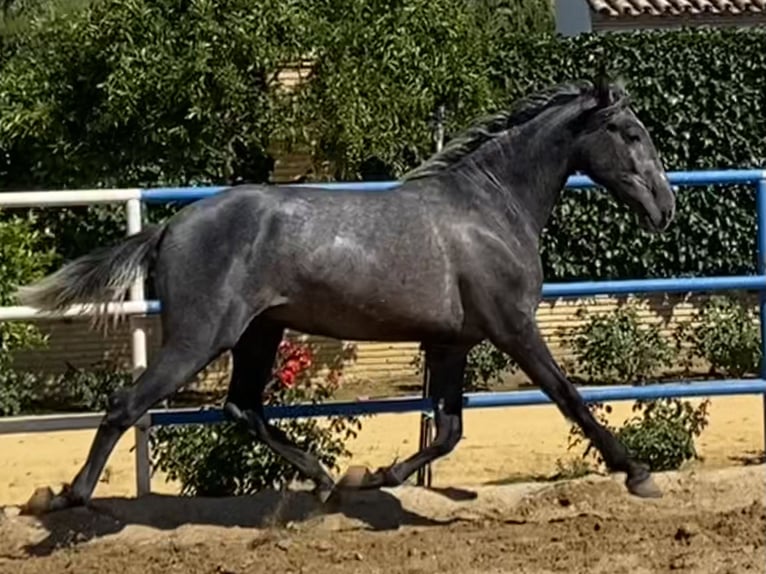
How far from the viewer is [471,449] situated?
9.43m

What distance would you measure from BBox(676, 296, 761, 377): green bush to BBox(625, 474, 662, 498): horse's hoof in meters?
4.47

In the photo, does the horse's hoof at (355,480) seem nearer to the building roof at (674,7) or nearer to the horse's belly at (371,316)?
the horse's belly at (371,316)

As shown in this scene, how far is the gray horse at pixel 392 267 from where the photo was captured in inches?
237

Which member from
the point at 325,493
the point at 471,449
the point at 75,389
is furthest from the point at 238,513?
the point at 75,389

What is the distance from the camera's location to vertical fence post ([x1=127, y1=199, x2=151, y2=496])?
6.64 meters

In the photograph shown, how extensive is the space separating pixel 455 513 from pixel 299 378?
2.09m

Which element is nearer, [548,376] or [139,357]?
[548,376]

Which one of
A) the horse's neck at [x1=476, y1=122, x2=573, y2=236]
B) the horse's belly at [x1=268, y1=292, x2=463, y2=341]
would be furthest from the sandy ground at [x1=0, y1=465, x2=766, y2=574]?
the horse's neck at [x1=476, y1=122, x2=573, y2=236]

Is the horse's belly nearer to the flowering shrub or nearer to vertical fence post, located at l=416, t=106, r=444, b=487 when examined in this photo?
vertical fence post, located at l=416, t=106, r=444, b=487

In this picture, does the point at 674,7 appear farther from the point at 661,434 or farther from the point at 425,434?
the point at 425,434

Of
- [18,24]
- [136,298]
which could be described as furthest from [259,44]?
[18,24]

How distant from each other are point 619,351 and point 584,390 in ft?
13.4

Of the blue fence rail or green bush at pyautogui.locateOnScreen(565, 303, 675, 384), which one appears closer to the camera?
the blue fence rail

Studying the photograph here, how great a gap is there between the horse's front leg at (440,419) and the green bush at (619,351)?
175 inches
